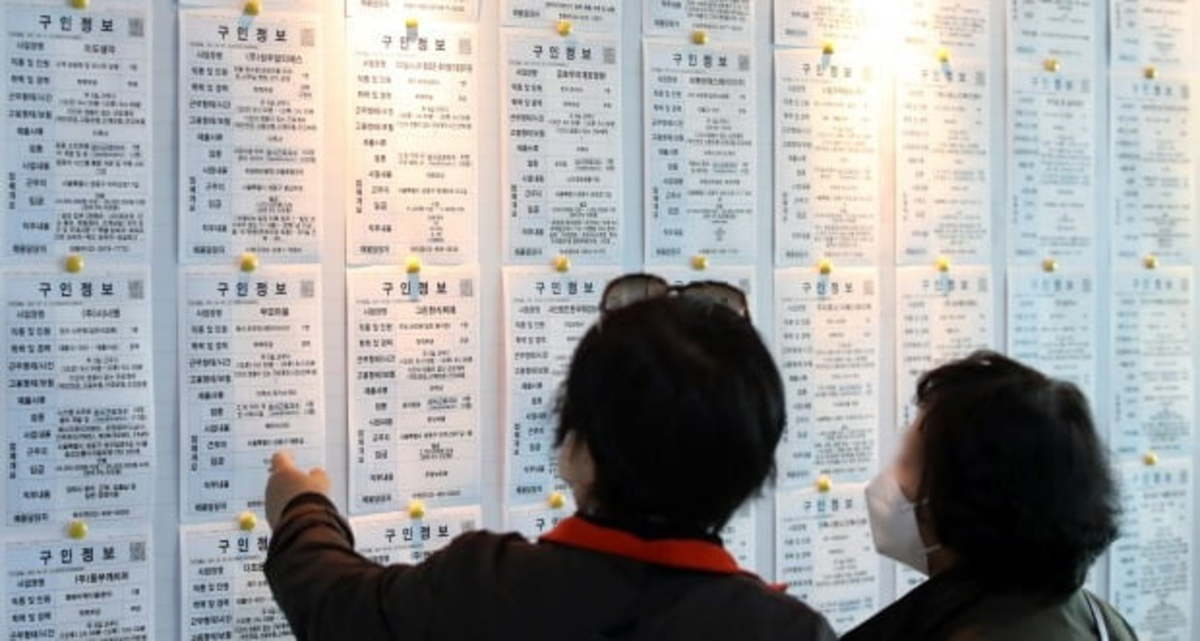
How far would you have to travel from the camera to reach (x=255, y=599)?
1549 mm

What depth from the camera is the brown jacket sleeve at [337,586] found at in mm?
1008

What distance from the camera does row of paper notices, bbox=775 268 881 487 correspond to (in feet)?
6.08

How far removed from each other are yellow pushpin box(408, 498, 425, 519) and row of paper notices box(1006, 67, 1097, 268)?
3.35 feet

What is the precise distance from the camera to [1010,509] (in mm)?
1208

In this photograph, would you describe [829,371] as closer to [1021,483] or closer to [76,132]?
[1021,483]

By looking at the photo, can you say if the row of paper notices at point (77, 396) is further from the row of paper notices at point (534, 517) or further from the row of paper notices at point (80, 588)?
the row of paper notices at point (534, 517)

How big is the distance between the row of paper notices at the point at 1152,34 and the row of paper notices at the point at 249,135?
133 cm

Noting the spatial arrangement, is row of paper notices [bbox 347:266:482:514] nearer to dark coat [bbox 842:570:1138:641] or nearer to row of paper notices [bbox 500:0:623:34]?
row of paper notices [bbox 500:0:623:34]

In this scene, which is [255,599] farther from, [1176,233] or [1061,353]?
[1176,233]

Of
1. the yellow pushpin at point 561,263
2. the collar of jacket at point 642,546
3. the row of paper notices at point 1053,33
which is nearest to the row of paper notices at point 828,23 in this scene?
the row of paper notices at point 1053,33

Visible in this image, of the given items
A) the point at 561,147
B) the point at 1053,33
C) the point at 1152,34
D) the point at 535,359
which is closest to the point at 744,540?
the point at 535,359

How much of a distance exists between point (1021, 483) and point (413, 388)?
0.77 meters

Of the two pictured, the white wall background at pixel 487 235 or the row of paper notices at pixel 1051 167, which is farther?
the row of paper notices at pixel 1051 167

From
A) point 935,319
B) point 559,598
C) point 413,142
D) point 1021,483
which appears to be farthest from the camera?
point 935,319
